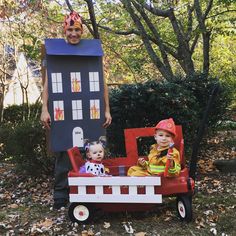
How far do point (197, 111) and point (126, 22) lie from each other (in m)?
5.39

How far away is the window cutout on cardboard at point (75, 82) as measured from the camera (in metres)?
4.13

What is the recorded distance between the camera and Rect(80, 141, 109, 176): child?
3.82 meters

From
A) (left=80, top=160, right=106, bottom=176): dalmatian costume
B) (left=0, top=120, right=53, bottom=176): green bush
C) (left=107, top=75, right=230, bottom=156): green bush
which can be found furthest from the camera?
(left=0, top=120, right=53, bottom=176): green bush

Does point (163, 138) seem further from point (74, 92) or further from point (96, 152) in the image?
point (74, 92)

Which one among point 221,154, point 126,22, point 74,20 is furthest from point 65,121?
point 126,22


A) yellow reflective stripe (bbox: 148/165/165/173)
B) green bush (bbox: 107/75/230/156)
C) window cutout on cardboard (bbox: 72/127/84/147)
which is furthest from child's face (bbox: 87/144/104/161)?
green bush (bbox: 107/75/230/156)

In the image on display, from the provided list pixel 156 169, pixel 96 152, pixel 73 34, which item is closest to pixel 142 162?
pixel 156 169

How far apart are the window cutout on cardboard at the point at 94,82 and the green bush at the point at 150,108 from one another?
1.20 metres

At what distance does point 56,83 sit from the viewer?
4.09 meters

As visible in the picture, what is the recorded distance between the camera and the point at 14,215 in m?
4.28

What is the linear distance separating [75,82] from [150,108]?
1.58m

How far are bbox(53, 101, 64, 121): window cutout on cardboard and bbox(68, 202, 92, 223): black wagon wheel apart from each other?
2.92 feet

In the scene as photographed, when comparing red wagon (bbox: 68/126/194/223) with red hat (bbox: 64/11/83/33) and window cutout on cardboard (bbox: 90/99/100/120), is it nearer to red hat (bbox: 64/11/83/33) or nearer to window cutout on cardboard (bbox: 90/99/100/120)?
window cutout on cardboard (bbox: 90/99/100/120)

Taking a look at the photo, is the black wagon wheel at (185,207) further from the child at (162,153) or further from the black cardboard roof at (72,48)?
the black cardboard roof at (72,48)
